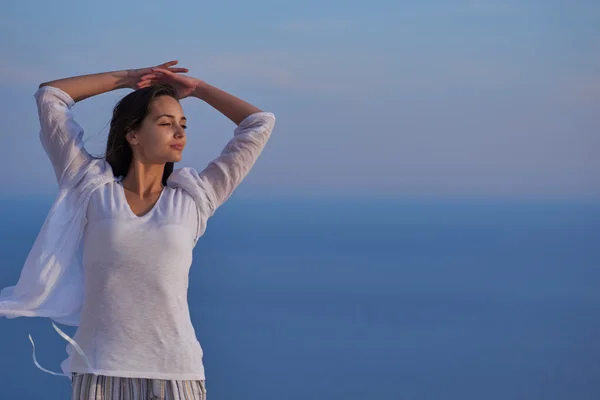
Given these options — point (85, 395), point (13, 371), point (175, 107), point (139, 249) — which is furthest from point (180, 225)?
point (13, 371)

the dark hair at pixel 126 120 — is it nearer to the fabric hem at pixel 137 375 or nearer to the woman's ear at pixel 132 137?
the woman's ear at pixel 132 137

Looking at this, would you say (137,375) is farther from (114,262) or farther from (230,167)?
(230,167)

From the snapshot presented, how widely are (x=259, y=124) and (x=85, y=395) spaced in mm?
686

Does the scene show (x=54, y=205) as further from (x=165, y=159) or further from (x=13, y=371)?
(x=13, y=371)

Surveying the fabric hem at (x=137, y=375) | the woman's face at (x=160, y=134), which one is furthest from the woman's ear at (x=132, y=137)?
the fabric hem at (x=137, y=375)

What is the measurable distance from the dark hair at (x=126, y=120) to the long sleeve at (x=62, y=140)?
0.07 metres

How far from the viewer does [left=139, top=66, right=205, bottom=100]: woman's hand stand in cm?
211

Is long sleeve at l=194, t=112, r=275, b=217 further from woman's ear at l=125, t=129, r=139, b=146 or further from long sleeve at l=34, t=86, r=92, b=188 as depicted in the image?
long sleeve at l=34, t=86, r=92, b=188

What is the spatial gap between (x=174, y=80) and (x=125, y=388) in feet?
2.27

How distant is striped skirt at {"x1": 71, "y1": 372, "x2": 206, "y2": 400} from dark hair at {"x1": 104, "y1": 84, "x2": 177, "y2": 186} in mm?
441

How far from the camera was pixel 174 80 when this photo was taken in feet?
6.97

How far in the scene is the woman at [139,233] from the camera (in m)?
1.88

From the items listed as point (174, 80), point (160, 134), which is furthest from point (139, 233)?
point (174, 80)

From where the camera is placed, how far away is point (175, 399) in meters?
1.88
